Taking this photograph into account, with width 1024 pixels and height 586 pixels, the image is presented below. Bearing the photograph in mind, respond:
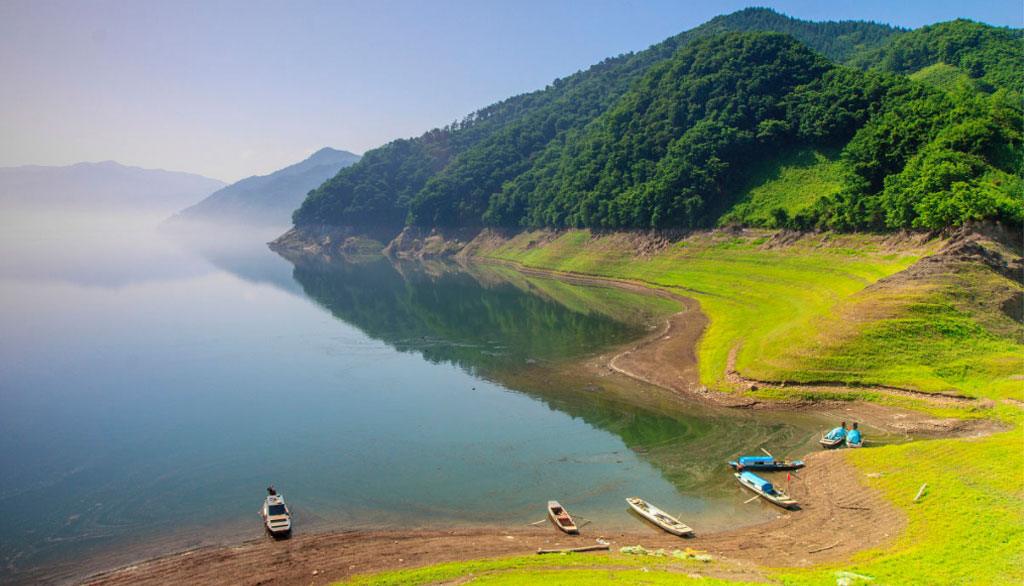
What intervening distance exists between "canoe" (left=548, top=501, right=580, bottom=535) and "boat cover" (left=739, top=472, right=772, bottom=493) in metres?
11.6

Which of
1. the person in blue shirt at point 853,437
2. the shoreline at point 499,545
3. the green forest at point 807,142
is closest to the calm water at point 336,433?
the shoreline at point 499,545

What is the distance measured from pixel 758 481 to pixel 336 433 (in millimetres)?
30930

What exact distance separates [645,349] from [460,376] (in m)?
21.7

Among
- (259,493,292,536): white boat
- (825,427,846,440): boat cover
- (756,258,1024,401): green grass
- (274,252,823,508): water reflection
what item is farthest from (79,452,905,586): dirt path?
(756,258,1024,401): green grass

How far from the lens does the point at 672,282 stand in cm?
10656

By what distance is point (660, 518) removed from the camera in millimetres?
30266

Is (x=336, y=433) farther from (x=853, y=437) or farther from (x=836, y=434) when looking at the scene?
(x=853, y=437)

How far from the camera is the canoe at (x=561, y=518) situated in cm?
2950

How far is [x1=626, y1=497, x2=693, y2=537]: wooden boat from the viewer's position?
29.3 meters

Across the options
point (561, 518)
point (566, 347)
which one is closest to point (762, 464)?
point (561, 518)

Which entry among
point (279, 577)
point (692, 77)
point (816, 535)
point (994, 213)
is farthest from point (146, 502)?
point (692, 77)

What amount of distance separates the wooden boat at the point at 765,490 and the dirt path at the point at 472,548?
683mm

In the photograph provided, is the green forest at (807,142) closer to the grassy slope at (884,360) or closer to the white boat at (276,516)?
the grassy slope at (884,360)

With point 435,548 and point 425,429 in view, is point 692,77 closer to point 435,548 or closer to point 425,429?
point 425,429
